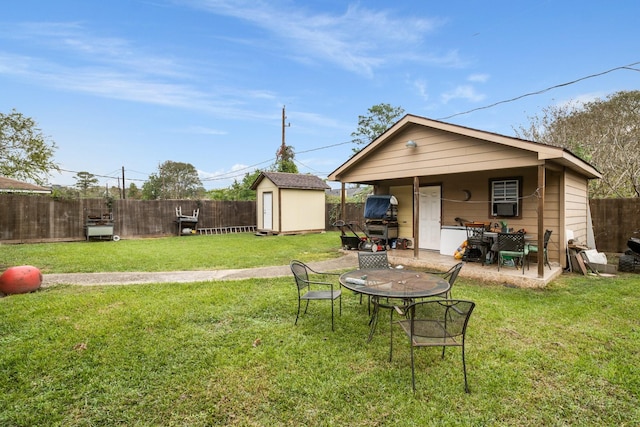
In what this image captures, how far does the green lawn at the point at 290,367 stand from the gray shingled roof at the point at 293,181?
10.4 meters

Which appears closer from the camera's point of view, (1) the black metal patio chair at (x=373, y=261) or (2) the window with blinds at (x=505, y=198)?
(1) the black metal patio chair at (x=373, y=261)

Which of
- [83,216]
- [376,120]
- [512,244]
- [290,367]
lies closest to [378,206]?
[512,244]

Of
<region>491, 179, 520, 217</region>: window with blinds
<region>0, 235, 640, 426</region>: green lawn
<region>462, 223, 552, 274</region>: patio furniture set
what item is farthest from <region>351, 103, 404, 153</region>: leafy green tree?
<region>0, 235, 640, 426</region>: green lawn

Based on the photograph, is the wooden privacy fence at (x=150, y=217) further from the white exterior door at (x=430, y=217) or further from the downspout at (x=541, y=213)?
the downspout at (x=541, y=213)

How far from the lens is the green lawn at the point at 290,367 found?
220 centimetres

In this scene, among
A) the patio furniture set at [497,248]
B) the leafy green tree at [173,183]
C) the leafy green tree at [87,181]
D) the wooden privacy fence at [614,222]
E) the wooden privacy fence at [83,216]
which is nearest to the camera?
the patio furniture set at [497,248]

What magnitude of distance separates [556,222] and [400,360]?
20.6 feet

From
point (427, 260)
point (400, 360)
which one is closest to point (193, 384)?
point (400, 360)

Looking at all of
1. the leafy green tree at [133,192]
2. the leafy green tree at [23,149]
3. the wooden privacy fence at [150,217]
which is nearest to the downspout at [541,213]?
the wooden privacy fence at [150,217]

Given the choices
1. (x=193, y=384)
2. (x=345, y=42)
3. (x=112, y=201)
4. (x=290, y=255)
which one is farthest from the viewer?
(x=112, y=201)

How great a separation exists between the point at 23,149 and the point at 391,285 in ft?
31.5

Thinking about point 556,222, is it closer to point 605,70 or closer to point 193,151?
point 605,70

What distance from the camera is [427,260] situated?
7.35 metres

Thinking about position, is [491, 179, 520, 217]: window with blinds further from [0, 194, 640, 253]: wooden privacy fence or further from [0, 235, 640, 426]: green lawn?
[0, 194, 640, 253]: wooden privacy fence
